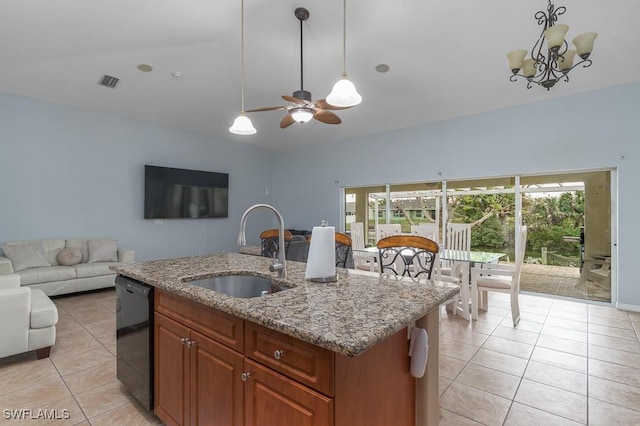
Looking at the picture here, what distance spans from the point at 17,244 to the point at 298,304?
519 centimetres

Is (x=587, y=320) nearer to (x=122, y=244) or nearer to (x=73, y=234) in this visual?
(x=122, y=244)

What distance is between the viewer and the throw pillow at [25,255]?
4.14m

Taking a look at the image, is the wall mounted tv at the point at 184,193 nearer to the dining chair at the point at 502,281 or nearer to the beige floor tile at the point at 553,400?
the dining chair at the point at 502,281

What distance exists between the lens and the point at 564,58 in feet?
7.86

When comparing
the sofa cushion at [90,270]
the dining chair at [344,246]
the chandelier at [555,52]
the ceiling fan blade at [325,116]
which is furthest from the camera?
the sofa cushion at [90,270]

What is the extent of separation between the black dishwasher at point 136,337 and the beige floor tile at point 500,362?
8.01 ft

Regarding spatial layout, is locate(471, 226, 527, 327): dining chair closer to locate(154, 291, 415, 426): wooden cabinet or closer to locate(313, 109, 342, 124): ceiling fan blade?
locate(313, 109, 342, 124): ceiling fan blade

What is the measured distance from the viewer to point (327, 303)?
1208mm

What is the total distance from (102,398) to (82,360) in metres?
0.74

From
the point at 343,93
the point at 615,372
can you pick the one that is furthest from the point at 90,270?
the point at 615,372

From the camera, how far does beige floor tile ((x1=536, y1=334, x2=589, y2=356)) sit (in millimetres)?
2725

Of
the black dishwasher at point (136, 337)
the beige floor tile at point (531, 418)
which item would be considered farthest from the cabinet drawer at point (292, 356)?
the beige floor tile at point (531, 418)

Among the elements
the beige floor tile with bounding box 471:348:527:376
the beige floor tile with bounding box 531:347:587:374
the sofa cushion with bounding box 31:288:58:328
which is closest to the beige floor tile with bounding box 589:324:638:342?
the beige floor tile with bounding box 531:347:587:374

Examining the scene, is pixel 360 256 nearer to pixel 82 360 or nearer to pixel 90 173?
pixel 82 360
